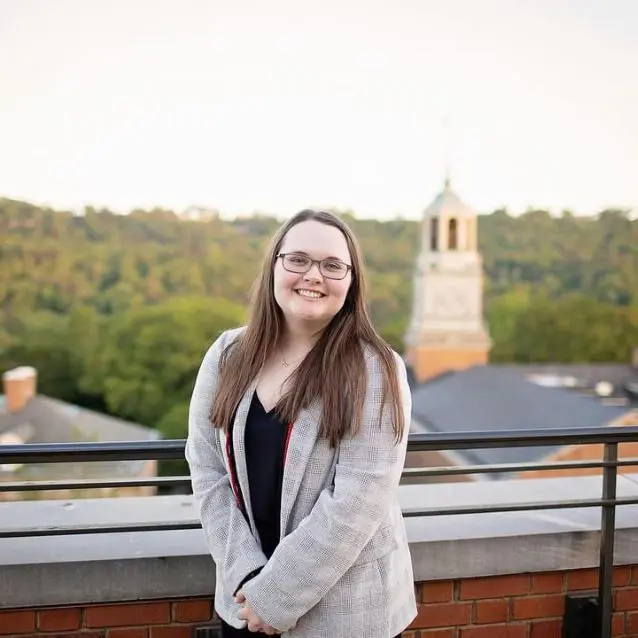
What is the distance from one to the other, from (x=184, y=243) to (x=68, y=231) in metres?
9.71

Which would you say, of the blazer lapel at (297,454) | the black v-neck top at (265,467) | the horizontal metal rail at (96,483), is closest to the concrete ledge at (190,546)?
the horizontal metal rail at (96,483)

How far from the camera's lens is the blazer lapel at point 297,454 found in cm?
178

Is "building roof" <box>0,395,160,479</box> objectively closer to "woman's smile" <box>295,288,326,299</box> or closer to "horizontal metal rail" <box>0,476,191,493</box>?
"horizontal metal rail" <box>0,476,191,493</box>

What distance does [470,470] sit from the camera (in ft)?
7.97

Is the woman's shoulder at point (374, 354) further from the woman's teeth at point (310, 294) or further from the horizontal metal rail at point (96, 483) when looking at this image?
the horizontal metal rail at point (96, 483)

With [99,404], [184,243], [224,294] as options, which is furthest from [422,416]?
[184,243]

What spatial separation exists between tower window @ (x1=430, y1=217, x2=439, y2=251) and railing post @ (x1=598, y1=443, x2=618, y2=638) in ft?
124

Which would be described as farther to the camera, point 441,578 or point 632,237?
point 632,237

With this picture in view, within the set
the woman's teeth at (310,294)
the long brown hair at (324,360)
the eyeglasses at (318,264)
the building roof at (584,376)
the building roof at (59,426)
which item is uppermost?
the eyeglasses at (318,264)

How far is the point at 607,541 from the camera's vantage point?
262 cm

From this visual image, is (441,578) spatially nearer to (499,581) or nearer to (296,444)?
(499,581)

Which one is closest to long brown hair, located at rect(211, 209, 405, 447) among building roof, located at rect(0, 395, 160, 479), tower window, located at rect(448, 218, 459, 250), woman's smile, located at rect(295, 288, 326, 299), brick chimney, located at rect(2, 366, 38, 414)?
woman's smile, located at rect(295, 288, 326, 299)

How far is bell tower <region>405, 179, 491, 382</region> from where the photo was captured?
39.8 m

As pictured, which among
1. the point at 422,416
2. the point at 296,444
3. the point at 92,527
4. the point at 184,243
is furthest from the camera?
the point at 184,243
